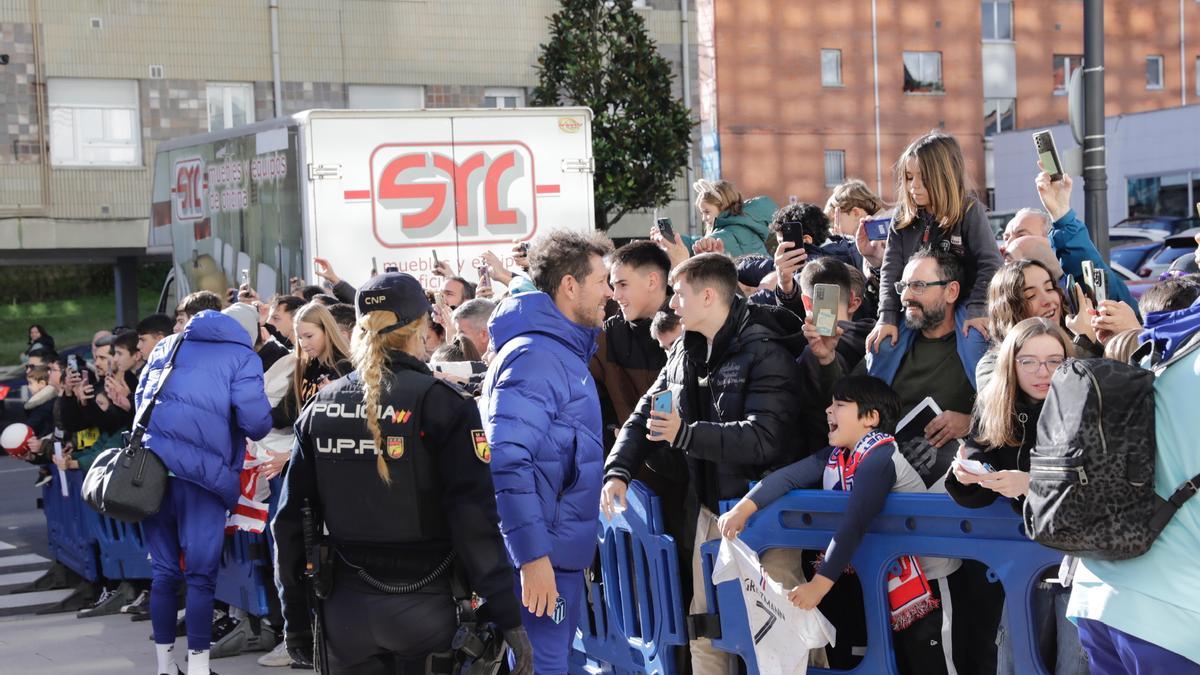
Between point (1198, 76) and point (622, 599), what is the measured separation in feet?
138

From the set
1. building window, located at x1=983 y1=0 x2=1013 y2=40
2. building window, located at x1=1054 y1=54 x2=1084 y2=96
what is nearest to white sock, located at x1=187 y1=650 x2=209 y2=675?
building window, located at x1=983 y1=0 x2=1013 y2=40

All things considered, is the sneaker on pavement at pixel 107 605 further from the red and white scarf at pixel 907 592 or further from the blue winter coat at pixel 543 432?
the red and white scarf at pixel 907 592

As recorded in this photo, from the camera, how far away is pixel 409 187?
504 inches

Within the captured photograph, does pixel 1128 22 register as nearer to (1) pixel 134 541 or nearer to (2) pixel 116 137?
(2) pixel 116 137

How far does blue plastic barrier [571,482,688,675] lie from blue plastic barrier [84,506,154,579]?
4.89 meters

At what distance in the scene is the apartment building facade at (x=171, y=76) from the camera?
80.9 feet

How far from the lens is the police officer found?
4477mm

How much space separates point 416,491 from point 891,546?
1.58 metres

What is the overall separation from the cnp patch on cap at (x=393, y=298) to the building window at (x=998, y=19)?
38.1 meters

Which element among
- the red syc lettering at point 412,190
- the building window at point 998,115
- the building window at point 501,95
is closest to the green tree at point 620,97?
the building window at point 501,95

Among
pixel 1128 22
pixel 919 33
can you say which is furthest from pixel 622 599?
pixel 1128 22

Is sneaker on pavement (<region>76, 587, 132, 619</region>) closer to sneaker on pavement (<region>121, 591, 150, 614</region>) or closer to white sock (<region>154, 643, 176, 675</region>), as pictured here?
sneaker on pavement (<region>121, 591, 150, 614</region>)

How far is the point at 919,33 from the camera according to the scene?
3881 cm

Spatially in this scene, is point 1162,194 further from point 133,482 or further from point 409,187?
point 133,482
